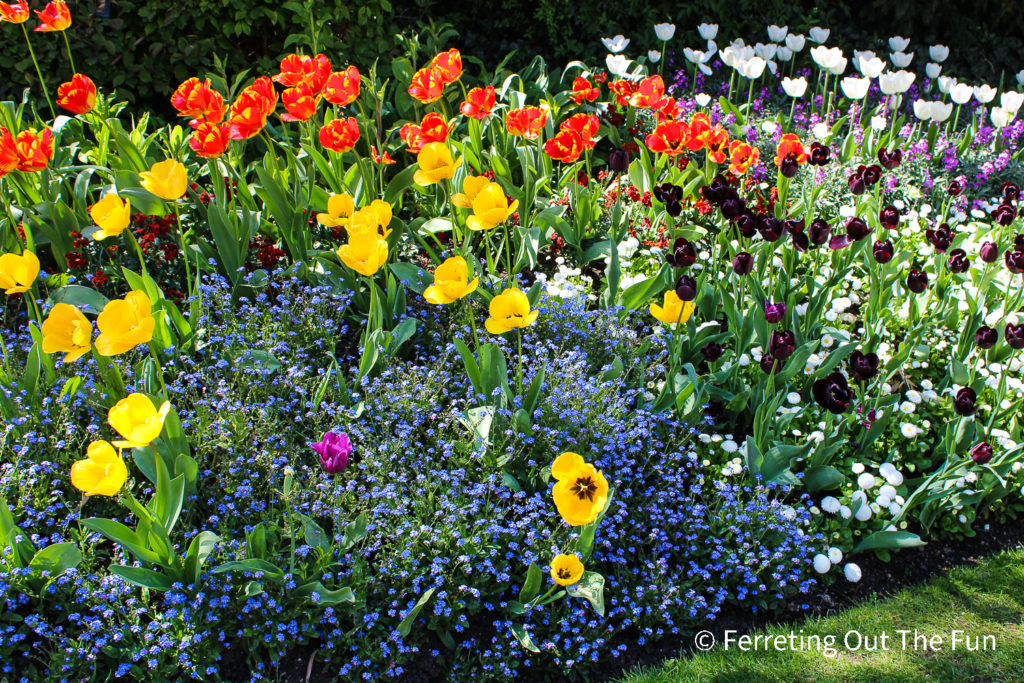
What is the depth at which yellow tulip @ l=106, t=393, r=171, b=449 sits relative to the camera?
1935 mm

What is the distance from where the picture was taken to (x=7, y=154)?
9.38 ft

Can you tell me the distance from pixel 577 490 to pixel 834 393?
2.80 ft

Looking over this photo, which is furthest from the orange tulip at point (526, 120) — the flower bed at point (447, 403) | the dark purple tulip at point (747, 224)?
the dark purple tulip at point (747, 224)

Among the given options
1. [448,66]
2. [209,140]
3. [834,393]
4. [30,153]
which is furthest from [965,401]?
[30,153]

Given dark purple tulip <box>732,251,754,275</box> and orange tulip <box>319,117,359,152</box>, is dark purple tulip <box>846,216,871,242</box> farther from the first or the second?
orange tulip <box>319,117,359,152</box>

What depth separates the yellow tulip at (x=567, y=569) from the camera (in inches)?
83.9

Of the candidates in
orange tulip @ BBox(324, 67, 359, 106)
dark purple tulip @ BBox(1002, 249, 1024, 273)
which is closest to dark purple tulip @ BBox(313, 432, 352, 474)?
orange tulip @ BBox(324, 67, 359, 106)

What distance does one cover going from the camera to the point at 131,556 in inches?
93.5

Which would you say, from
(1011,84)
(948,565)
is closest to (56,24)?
(948,565)

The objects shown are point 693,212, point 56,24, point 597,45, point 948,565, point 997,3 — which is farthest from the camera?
point 997,3

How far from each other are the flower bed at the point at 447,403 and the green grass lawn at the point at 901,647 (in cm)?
13

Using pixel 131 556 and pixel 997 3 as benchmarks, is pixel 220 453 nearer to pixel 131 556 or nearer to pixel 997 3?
pixel 131 556

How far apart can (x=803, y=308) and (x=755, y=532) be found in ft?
3.94

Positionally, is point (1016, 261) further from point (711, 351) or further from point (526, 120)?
point (526, 120)
